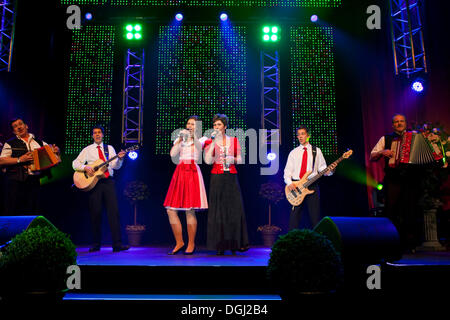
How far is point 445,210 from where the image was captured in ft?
22.1

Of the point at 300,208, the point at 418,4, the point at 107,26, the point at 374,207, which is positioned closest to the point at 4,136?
the point at 107,26

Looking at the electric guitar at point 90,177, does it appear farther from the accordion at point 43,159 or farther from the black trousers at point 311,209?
the black trousers at point 311,209

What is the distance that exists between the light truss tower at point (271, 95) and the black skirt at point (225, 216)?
7.40 ft

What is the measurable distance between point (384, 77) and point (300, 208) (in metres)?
Result: 3.13

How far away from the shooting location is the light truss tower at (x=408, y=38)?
662cm

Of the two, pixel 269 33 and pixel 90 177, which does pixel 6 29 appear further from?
pixel 269 33

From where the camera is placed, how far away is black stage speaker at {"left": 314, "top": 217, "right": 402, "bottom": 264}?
3711 millimetres

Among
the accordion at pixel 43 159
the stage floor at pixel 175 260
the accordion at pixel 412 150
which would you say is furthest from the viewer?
the accordion at pixel 43 159

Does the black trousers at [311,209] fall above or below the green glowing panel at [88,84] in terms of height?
below

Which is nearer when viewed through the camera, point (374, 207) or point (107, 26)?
point (374, 207)

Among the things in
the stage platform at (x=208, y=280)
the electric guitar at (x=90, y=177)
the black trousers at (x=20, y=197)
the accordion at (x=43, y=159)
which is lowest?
the stage platform at (x=208, y=280)

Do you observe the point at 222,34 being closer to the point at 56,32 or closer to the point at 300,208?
the point at 56,32

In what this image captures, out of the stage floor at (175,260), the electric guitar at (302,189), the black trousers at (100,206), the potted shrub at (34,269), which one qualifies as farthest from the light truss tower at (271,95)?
the potted shrub at (34,269)

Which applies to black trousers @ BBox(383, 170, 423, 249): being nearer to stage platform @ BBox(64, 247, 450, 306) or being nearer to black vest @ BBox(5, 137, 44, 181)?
stage platform @ BBox(64, 247, 450, 306)
